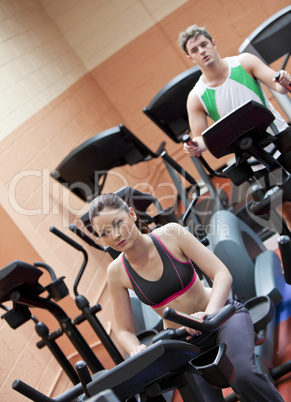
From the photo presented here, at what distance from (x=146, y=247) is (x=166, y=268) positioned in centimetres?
11

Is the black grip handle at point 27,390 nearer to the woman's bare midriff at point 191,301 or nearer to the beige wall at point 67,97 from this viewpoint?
the woman's bare midriff at point 191,301

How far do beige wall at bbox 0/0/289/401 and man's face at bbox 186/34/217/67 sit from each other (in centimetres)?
158

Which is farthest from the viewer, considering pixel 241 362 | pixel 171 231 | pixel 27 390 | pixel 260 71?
pixel 260 71

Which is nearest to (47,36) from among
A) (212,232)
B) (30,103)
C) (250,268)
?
(30,103)

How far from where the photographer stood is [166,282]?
188cm

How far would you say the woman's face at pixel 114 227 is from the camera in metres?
1.80

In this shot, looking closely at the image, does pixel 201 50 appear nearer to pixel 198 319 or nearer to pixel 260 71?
pixel 260 71

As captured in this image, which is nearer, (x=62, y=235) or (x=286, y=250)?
(x=286, y=250)

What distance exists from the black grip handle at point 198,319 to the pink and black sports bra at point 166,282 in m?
0.36

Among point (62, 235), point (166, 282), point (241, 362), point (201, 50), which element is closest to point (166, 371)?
point (241, 362)

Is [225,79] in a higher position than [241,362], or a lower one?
higher

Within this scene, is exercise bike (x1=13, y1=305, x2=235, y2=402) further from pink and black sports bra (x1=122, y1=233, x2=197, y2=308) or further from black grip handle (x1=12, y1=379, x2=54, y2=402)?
pink and black sports bra (x1=122, y1=233, x2=197, y2=308)

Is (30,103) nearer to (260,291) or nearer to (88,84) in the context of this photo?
(88,84)

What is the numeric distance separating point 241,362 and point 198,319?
1.22 feet
